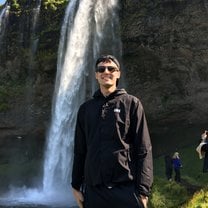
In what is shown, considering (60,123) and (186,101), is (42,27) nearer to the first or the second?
(60,123)

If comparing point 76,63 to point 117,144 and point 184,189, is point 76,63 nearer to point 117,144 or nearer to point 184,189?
point 184,189

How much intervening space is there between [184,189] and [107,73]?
870 centimetres

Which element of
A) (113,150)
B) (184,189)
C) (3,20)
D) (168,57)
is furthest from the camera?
(3,20)

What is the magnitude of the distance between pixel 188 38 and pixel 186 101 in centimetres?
409

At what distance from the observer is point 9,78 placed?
31.1m

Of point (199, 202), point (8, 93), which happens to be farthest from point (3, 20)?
point (199, 202)

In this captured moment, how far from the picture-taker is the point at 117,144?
326 centimetres

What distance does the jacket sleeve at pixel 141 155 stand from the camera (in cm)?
317

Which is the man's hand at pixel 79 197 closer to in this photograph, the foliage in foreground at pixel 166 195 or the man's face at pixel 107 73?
the man's face at pixel 107 73

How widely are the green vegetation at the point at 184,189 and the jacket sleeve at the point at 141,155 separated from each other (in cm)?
324

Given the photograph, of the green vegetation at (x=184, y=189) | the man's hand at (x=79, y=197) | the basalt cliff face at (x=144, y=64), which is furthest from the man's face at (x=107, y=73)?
the basalt cliff face at (x=144, y=64)

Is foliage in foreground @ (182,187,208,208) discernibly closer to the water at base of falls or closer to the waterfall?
the water at base of falls

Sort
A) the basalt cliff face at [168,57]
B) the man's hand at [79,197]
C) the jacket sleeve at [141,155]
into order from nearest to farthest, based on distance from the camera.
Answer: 1. the jacket sleeve at [141,155]
2. the man's hand at [79,197]
3. the basalt cliff face at [168,57]

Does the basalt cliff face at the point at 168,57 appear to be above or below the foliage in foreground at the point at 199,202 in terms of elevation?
above
